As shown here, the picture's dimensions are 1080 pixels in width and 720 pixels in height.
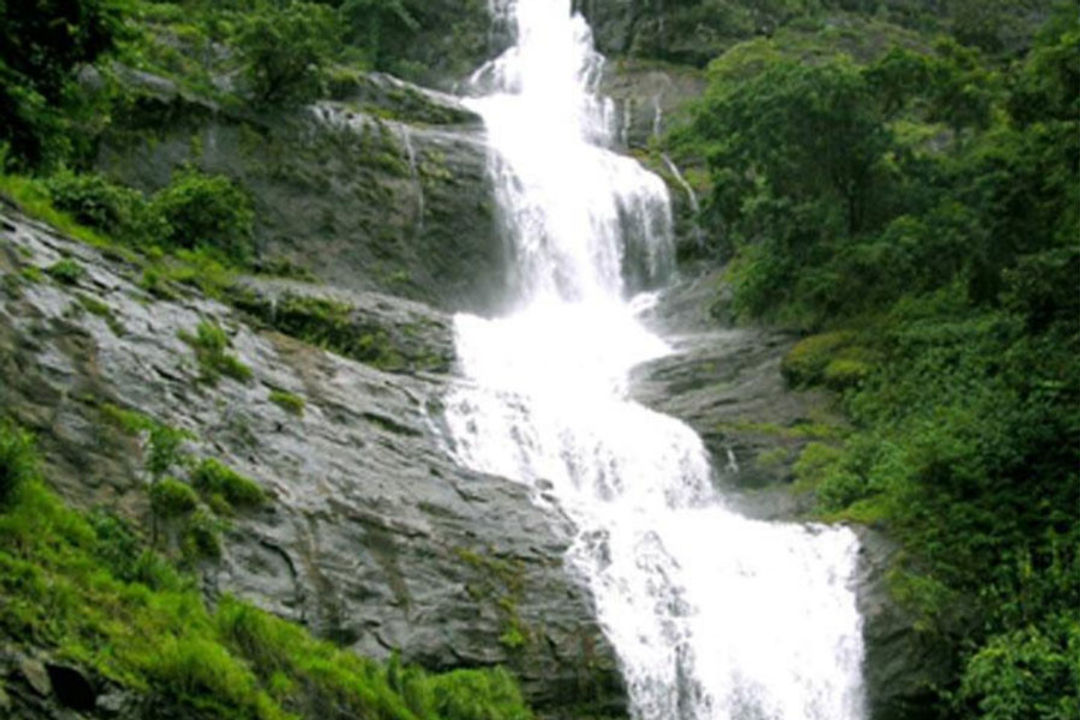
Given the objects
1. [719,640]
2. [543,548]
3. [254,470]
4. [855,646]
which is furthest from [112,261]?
[855,646]

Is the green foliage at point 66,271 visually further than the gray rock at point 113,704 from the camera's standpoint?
Yes

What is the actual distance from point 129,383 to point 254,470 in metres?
Result: 1.76

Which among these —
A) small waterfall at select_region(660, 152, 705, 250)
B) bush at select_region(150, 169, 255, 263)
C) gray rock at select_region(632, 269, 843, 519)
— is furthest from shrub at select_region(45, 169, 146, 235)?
small waterfall at select_region(660, 152, 705, 250)

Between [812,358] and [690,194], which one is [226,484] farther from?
[690,194]

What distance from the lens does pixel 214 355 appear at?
50.9 feet

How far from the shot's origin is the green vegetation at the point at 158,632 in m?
8.21

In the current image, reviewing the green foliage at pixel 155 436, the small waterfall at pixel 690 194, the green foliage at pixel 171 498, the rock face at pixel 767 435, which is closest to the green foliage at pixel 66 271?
the green foliage at pixel 155 436

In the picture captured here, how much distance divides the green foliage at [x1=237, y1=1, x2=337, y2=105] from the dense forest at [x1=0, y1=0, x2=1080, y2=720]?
6cm

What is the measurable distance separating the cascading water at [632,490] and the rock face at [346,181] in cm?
130

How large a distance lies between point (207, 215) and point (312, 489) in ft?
34.0

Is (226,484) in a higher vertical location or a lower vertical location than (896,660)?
higher

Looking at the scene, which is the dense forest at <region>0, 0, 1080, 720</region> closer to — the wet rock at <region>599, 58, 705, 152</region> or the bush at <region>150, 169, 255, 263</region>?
the bush at <region>150, 169, 255, 263</region>

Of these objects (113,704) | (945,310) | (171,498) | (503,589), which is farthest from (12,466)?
(945,310)

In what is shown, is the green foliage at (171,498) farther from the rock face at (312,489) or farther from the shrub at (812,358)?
the shrub at (812,358)
